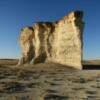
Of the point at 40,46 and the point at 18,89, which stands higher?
the point at 40,46

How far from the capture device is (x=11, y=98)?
10000mm

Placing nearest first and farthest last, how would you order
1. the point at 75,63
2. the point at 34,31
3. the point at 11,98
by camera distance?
1. the point at 11,98
2. the point at 75,63
3. the point at 34,31

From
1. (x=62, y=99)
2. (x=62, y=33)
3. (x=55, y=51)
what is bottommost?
(x=62, y=99)

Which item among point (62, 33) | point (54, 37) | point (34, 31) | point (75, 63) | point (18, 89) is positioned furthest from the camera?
point (34, 31)

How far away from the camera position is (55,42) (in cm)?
3397

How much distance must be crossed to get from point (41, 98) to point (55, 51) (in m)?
23.3

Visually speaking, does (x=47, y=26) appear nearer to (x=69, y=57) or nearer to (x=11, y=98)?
(x=69, y=57)

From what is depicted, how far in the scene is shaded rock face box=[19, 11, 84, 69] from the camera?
95.8 feet

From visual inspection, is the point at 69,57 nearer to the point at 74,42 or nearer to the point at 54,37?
Answer: the point at 74,42

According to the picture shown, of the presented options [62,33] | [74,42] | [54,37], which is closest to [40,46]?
→ [54,37]

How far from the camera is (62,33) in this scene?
31.9 metres

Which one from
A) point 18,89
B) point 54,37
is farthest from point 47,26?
point 18,89

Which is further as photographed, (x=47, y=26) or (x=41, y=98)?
(x=47, y=26)

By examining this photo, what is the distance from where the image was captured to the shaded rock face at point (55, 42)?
1149 inches
